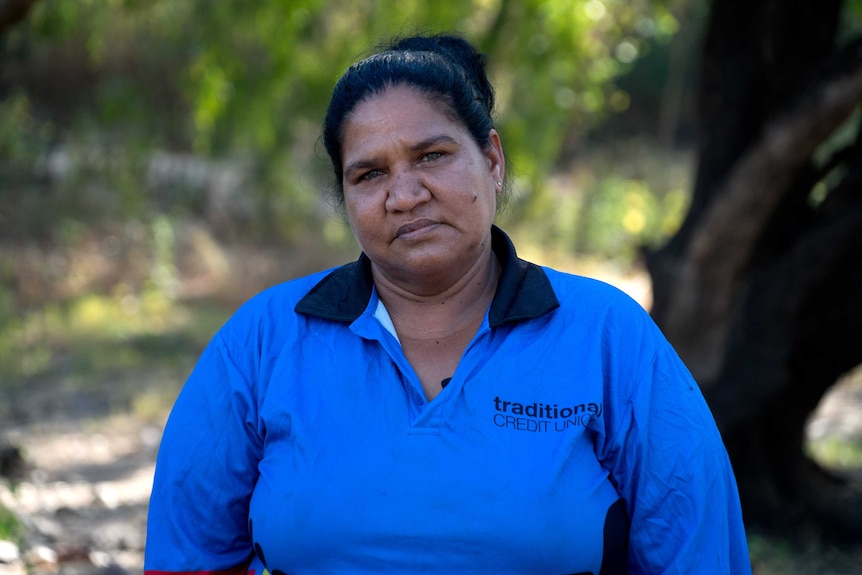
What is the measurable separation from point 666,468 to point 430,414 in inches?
17.8

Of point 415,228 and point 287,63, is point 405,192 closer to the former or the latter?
point 415,228

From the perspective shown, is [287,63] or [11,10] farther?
[287,63]

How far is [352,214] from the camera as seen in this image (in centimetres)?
219

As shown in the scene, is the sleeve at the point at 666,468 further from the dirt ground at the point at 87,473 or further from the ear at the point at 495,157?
the dirt ground at the point at 87,473

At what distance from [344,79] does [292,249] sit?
35.0 feet

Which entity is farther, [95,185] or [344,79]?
[95,185]

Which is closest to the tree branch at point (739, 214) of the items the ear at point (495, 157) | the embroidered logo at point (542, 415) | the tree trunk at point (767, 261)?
the tree trunk at point (767, 261)

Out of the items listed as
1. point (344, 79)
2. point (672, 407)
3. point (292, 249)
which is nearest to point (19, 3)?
point (344, 79)

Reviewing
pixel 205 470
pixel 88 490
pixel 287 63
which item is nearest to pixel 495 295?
pixel 205 470

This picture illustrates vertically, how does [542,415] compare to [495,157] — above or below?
below

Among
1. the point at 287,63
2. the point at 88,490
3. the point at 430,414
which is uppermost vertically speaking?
the point at 287,63

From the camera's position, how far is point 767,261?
497 centimetres

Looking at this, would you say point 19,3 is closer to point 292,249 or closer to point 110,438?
point 110,438

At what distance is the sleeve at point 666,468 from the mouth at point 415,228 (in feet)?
1.49
